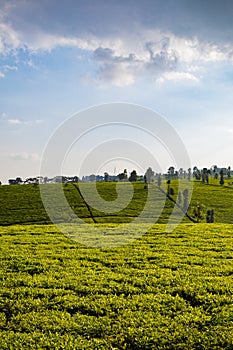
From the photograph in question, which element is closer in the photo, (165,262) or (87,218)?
(165,262)

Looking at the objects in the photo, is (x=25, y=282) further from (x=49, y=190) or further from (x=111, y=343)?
(x=49, y=190)

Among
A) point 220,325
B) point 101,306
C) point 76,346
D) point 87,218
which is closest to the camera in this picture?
point 76,346

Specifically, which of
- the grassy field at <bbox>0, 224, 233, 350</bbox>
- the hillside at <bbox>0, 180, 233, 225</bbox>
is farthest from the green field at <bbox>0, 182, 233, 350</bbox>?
the hillside at <bbox>0, 180, 233, 225</bbox>

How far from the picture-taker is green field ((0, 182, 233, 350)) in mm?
10172

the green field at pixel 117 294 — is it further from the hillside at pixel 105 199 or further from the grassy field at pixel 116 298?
the hillside at pixel 105 199

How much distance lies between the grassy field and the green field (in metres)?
0.03

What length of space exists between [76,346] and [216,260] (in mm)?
11325

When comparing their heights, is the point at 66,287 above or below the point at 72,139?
below

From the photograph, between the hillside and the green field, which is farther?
the hillside

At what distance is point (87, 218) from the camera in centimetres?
7988

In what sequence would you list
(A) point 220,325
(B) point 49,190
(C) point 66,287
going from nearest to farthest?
(A) point 220,325
(C) point 66,287
(B) point 49,190

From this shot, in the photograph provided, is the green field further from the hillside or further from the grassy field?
the hillside

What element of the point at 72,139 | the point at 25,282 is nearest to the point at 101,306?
the point at 25,282

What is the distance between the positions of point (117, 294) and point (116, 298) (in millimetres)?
621
